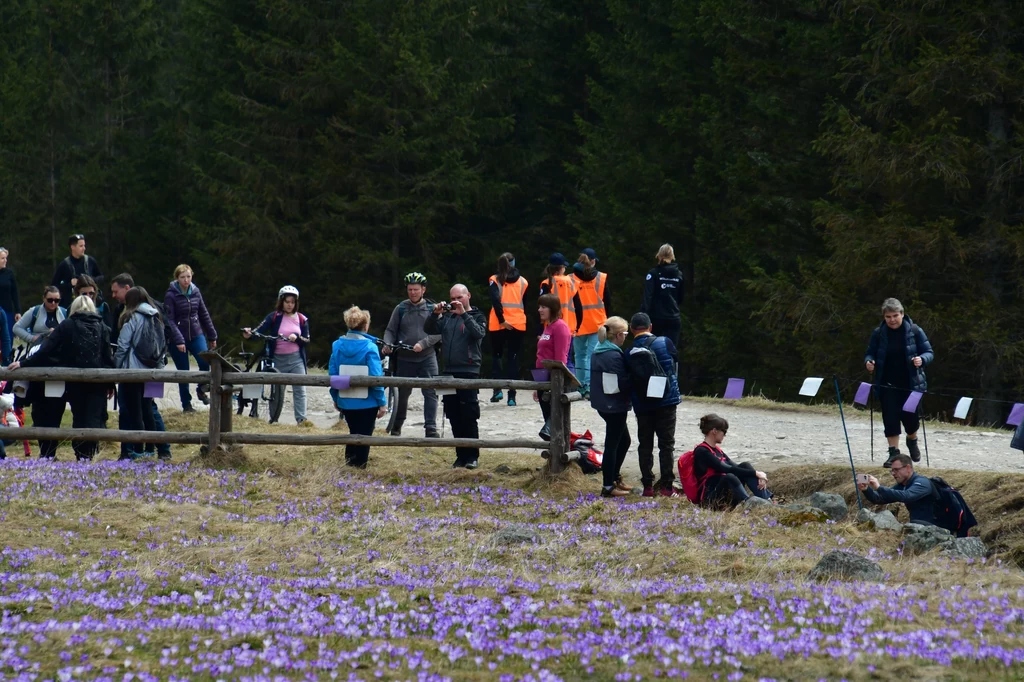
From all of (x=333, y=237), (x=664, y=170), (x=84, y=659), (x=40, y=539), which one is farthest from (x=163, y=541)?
(x=333, y=237)

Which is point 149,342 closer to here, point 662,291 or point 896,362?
point 662,291

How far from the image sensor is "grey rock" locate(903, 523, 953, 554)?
10.1m

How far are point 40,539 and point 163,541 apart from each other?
0.92 meters

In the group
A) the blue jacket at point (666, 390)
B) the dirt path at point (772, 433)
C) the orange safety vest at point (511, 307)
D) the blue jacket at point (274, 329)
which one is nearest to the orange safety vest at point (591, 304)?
the orange safety vest at point (511, 307)

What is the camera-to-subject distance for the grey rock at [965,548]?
983cm

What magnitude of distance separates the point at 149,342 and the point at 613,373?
5.09 m

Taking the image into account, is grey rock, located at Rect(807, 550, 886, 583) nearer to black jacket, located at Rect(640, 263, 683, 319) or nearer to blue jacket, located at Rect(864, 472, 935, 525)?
blue jacket, located at Rect(864, 472, 935, 525)

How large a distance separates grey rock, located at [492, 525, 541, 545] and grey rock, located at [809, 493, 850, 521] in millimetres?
2951

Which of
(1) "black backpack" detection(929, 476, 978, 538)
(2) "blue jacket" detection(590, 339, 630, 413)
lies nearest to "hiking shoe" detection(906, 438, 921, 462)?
(1) "black backpack" detection(929, 476, 978, 538)

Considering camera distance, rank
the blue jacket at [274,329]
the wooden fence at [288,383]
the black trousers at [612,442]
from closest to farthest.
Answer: the black trousers at [612,442] < the wooden fence at [288,383] < the blue jacket at [274,329]

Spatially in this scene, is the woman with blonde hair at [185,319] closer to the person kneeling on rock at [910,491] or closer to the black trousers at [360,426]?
the black trousers at [360,426]

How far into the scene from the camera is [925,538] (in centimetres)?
1020

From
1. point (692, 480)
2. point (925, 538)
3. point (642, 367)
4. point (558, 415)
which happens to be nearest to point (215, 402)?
point (558, 415)

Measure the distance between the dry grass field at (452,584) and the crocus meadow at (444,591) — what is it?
22mm
